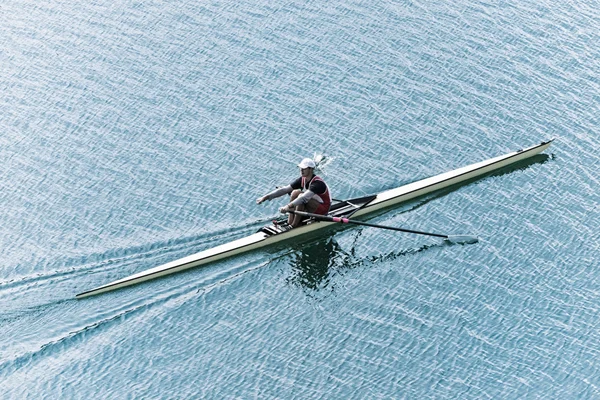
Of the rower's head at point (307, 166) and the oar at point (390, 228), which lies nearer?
the rower's head at point (307, 166)

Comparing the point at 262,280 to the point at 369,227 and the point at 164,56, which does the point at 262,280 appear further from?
the point at 164,56

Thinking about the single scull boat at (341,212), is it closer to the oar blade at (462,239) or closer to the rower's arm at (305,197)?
the rower's arm at (305,197)

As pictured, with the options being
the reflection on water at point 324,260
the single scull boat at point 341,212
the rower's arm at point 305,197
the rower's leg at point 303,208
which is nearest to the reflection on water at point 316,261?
the reflection on water at point 324,260

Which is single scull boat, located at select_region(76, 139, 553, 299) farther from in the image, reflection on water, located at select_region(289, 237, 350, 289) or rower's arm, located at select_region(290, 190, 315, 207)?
rower's arm, located at select_region(290, 190, 315, 207)

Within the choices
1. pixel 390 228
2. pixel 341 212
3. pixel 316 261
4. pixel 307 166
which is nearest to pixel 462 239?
pixel 390 228

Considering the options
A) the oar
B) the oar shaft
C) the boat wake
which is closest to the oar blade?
the oar
